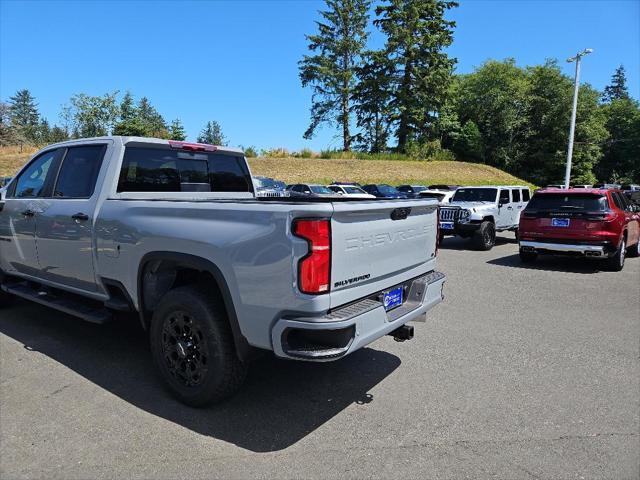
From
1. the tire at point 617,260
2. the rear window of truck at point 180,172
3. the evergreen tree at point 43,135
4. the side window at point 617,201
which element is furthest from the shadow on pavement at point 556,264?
the evergreen tree at point 43,135

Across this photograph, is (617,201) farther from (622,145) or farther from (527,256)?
(622,145)

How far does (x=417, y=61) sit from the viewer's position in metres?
54.8

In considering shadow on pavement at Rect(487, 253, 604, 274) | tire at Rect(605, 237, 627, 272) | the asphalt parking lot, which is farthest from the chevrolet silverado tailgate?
tire at Rect(605, 237, 627, 272)

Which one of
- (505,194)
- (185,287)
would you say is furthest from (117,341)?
(505,194)

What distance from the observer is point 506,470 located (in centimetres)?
276

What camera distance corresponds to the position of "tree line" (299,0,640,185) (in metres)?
54.1

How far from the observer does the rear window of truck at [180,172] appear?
4.27 metres

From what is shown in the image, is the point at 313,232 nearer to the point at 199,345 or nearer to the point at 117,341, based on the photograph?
the point at 199,345

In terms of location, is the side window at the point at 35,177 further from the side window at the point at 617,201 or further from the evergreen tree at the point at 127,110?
the evergreen tree at the point at 127,110

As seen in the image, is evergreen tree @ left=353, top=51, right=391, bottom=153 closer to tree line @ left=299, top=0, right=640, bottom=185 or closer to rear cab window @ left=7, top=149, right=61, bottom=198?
tree line @ left=299, top=0, right=640, bottom=185

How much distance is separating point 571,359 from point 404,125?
5334cm

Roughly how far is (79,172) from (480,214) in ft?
35.6

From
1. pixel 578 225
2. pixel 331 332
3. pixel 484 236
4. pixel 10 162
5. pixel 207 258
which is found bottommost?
pixel 484 236

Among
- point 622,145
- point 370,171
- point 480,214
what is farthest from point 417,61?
point 480,214
